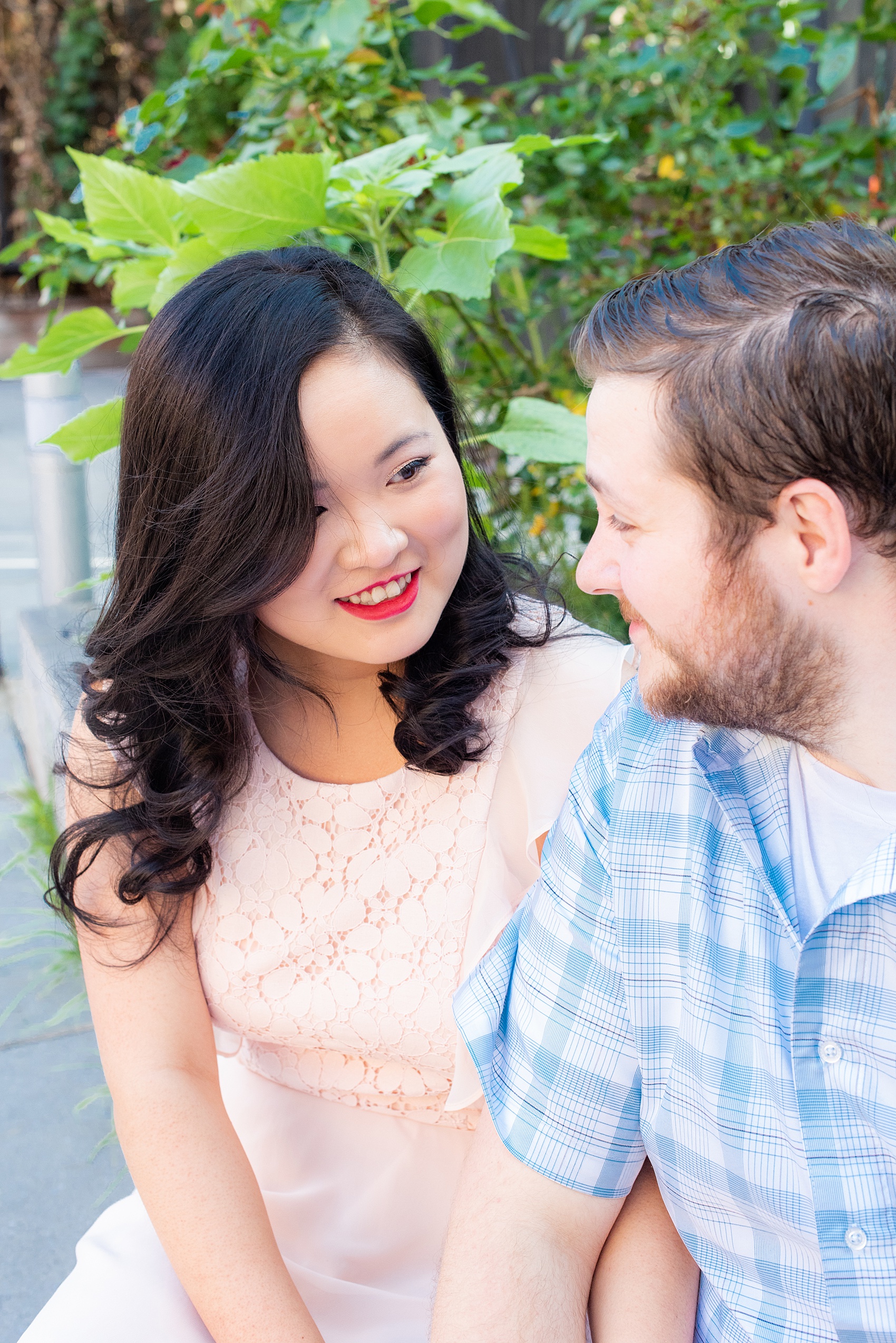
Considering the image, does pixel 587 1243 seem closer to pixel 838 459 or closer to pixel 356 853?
pixel 356 853

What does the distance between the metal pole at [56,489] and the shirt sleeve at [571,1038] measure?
7.96ft

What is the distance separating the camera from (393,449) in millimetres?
1499

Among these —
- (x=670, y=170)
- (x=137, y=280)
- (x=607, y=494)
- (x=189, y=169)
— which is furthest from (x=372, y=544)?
(x=670, y=170)

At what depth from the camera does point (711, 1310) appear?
1.33m

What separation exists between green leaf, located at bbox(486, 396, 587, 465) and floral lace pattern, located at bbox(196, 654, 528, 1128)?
0.52 meters

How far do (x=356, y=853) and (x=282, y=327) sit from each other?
73cm

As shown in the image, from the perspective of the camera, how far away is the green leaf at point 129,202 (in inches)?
73.9

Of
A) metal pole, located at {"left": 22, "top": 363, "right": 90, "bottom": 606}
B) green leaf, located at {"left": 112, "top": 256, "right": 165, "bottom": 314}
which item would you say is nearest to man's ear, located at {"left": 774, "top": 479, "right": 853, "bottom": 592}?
green leaf, located at {"left": 112, "top": 256, "right": 165, "bottom": 314}

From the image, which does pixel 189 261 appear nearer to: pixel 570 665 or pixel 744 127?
pixel 570 665

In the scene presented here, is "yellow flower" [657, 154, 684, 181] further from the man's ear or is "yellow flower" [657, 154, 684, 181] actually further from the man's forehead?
the man's ear

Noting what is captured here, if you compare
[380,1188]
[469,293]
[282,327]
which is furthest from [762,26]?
[380,1188]

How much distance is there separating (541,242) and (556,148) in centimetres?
85

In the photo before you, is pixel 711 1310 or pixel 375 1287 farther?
pixel 375 1287

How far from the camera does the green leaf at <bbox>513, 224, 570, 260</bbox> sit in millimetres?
1928
